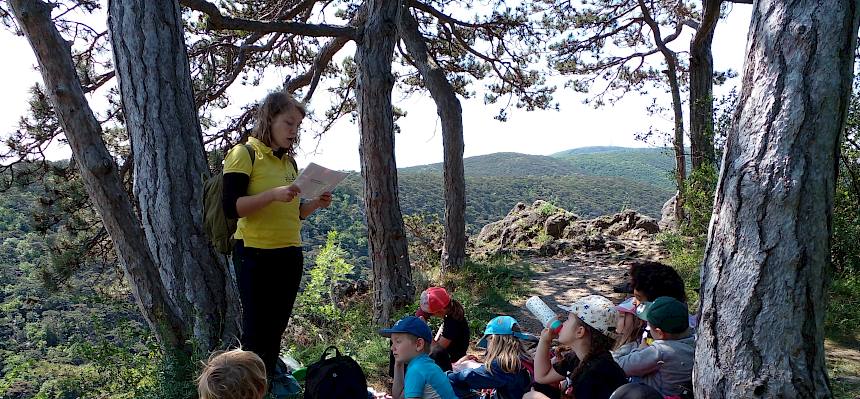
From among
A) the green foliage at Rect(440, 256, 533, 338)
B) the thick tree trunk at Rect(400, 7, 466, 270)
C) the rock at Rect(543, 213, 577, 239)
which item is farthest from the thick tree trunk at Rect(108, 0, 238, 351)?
the rock at Rect(543, 213, 577, 239)

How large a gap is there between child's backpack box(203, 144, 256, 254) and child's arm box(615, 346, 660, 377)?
6.71ft

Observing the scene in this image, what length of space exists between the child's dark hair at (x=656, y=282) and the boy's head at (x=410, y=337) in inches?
53.2

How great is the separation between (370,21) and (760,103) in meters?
4.38

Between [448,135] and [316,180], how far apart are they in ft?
21.3

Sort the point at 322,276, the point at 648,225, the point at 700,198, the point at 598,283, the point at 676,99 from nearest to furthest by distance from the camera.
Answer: the point at 700,198 < the point at 322,276 < the point at 598,283 < the point at 676,99 < the point at 648,225

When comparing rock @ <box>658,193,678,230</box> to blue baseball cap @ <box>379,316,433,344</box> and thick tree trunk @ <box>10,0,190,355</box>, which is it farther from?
thick tree trunk @ <box>10,0,190,355</box>

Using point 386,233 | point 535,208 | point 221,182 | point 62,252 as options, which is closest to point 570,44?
point 535,208

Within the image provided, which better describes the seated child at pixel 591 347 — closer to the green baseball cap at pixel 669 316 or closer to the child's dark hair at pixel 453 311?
the green baseball cap at pixel 669 316

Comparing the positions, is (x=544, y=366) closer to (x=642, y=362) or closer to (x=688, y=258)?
(x=642, y=362)

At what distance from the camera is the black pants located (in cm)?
273

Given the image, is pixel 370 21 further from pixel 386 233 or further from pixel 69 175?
pixel 69 175

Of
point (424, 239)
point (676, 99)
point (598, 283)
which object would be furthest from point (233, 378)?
point (676, 99)

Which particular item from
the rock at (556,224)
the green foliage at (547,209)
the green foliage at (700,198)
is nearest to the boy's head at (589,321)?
the green foliage at (700,198)

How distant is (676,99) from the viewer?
11.6 metres
